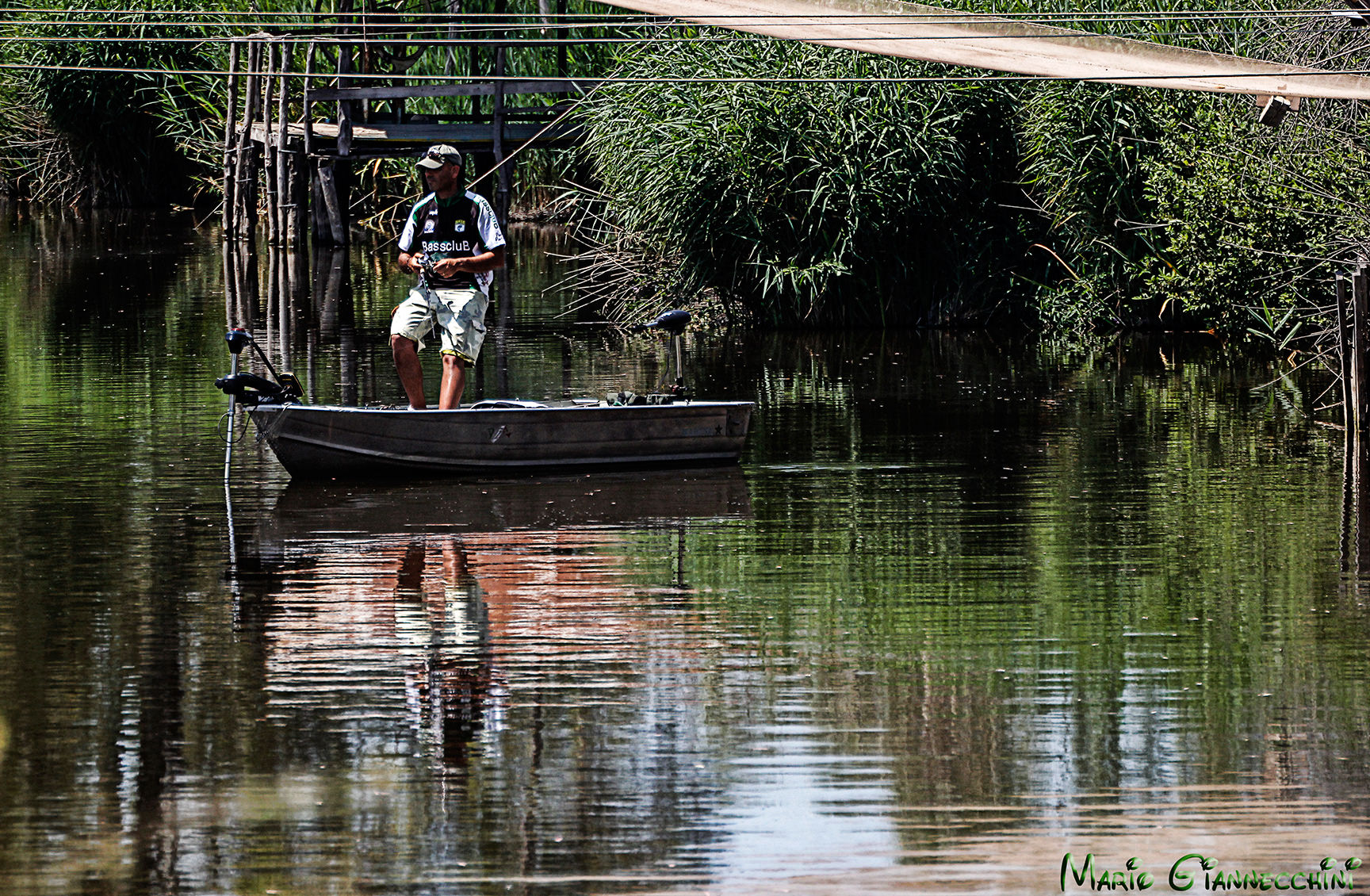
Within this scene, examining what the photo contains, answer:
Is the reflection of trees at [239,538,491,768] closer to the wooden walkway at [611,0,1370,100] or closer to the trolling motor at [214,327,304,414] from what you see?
the trolling motor at [214,327,304,414]

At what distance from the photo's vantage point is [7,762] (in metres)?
6.80

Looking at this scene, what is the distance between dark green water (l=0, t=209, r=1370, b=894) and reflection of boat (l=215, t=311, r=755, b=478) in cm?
20

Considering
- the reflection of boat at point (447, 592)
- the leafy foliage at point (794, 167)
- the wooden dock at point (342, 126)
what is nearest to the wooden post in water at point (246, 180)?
the wooden dock at point (342, 126)

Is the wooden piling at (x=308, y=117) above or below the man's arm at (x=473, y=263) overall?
above

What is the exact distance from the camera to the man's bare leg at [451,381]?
11656 mm

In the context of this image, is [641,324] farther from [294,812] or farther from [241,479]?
[294,812]

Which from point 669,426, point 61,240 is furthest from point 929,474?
point 61,240

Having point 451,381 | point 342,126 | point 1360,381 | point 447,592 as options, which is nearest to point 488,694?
point 447,592

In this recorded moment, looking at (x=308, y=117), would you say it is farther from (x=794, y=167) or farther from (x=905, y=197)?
(x=905, y=197)

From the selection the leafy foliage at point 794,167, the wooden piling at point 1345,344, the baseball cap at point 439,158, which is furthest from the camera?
the leafy foliage at point 794,167

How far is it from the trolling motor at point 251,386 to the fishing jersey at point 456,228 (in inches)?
40.7

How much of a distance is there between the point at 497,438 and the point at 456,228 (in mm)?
1208

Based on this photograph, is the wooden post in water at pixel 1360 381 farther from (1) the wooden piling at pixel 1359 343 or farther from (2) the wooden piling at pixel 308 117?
(2) the wooden piling at pixel 308 117

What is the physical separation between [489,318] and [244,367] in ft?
14.9
